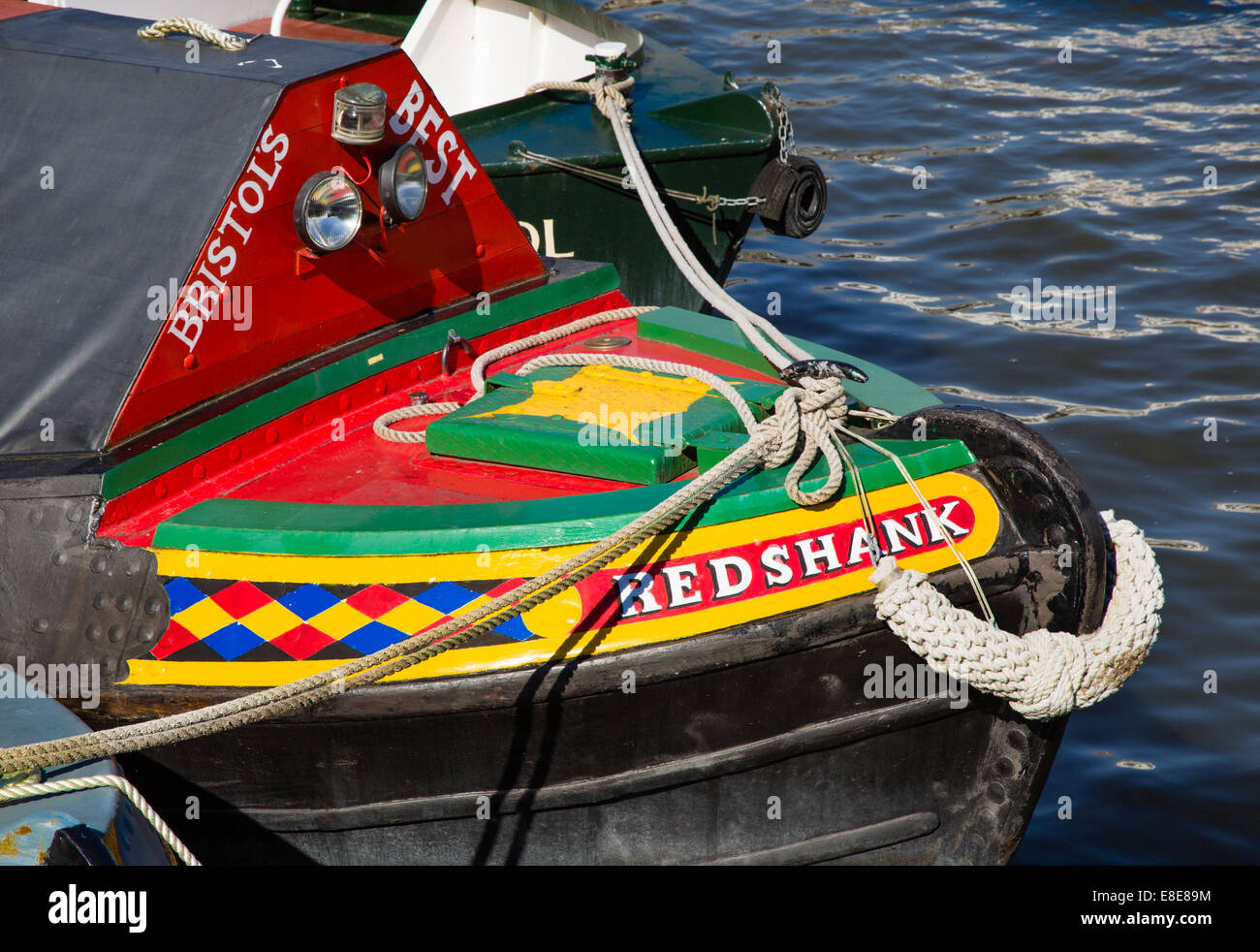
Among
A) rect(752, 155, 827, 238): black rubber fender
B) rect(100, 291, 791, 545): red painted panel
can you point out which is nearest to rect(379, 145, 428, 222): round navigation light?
rect(100, 291, 791, 545): red painted panel

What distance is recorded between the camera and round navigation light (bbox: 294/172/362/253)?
12.3 feet

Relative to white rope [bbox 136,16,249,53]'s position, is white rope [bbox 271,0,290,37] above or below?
above

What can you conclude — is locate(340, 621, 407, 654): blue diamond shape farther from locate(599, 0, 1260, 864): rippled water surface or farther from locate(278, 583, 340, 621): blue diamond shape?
locate(599, 0, 1260, 864): rippled water surface

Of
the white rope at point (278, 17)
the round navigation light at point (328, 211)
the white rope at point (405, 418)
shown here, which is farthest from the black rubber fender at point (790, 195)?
the round navigation light at point (328, 211)

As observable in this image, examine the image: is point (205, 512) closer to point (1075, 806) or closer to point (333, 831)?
point (333, 831)

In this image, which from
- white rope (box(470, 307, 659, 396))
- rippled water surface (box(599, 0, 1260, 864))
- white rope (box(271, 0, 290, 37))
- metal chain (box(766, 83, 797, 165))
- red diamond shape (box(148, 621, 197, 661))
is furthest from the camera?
white rope (box(271, 0, 290, 37))

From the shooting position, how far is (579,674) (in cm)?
317

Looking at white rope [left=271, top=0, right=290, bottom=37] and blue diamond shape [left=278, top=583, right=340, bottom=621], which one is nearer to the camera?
blue diamond shape [left=278, top=583, right=340, bottom=621]

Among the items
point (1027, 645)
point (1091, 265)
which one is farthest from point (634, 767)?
point (1091, 265)

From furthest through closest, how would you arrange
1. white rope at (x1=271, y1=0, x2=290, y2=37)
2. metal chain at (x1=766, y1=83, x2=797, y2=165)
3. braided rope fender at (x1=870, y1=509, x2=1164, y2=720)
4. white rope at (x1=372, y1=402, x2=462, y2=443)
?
white rope at (x1=271, y1=0, x2=290, y2=37) → metal chain at (x1=766, y1=83, x2=797, y2=165) → white rope at (x1=372, y1=402, x2=462, y2=443) → braided rope fender at (x1=870, y1=509, x2=1164, y2=720)

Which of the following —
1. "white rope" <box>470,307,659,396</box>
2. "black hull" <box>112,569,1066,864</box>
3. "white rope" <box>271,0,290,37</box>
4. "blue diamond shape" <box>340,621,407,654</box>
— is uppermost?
"white rope" <box>271,0,290,37</box>

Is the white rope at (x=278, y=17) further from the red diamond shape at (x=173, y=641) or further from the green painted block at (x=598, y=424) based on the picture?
the red diamond shape at (x=173, y=641)

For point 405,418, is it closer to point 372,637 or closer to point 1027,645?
point 372,637

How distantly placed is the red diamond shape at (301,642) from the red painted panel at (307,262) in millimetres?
782
